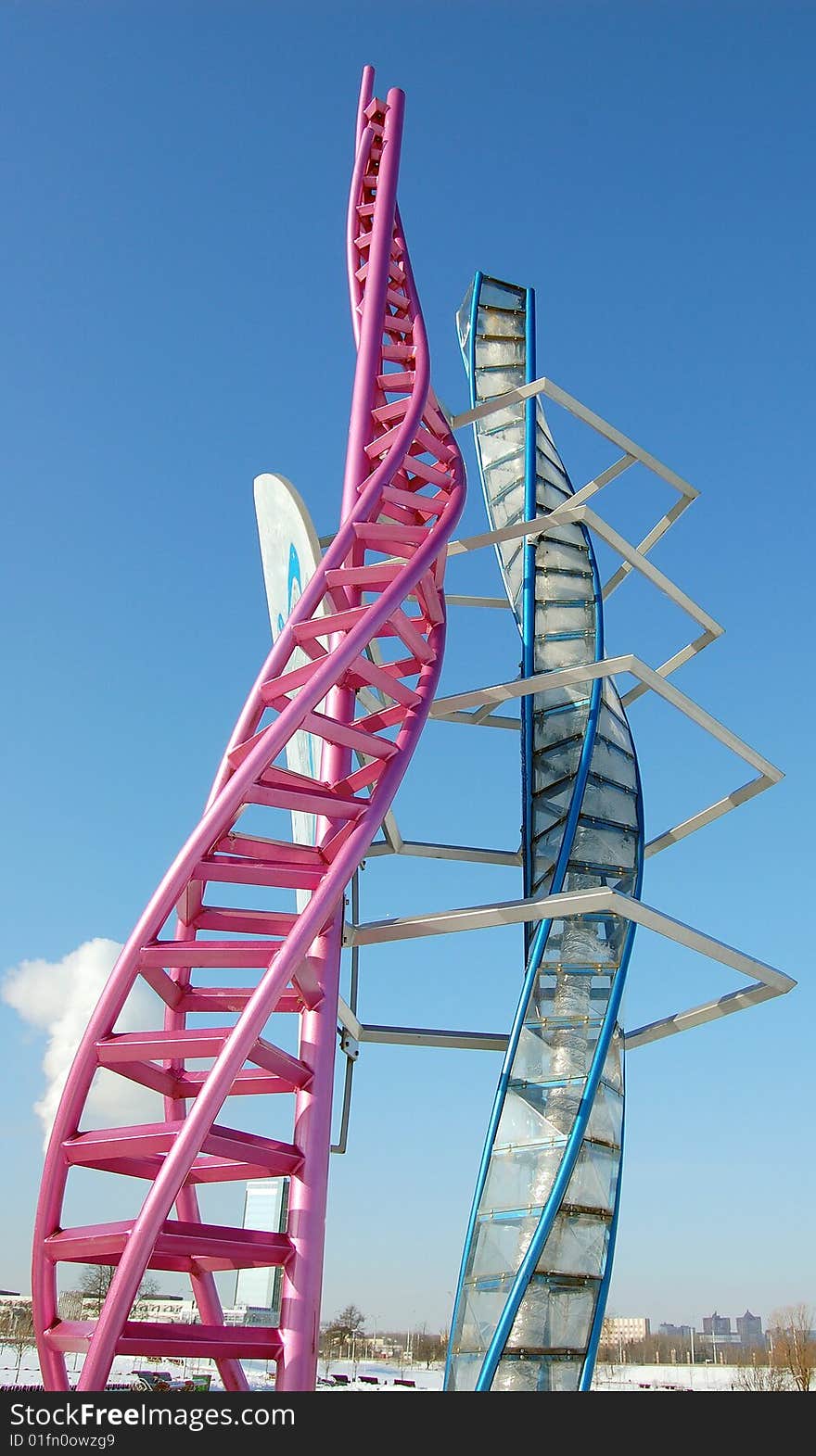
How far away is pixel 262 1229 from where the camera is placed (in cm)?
1513

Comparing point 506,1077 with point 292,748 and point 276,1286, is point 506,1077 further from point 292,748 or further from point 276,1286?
point 292,748

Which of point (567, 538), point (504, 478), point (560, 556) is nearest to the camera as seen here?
point (560, 556)

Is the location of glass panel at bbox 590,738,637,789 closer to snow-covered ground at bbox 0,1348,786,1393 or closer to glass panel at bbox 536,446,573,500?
glass panel at bbox 536,446,573,500

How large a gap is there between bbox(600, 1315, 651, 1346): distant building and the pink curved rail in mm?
145215

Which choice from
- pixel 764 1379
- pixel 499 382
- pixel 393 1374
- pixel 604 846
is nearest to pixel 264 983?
pixel 604 846

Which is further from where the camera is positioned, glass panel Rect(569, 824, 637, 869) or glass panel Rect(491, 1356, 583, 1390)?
glass panel Rect(569, 824, 637, 869)

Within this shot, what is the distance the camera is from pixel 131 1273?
38.4 feet

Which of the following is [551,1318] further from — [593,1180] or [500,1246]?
[593,1180]

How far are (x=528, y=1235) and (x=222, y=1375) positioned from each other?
408 cm

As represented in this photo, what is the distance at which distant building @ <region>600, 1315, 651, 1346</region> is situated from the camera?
15600 centimetres

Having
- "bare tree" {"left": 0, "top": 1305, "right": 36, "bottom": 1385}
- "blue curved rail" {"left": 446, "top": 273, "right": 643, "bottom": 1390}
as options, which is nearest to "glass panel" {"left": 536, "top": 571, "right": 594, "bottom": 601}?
"blue curved rail" {"left": 446, "top": 273, "right": 643, "bottom": 1390}

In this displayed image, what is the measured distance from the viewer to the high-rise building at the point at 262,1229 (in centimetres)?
1499

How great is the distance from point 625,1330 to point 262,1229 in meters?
188

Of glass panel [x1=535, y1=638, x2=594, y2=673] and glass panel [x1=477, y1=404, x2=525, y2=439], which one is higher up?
glass panel [x1=477, y1=404, x2=525, y2=439]
